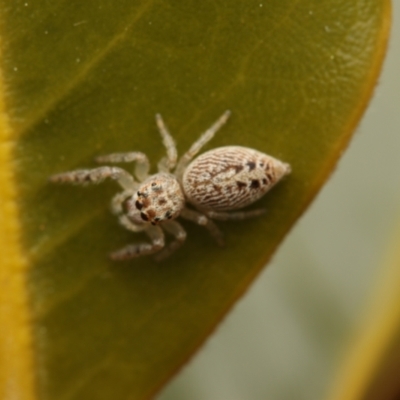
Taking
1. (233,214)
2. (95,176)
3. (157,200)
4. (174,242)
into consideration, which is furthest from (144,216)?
(233,214)

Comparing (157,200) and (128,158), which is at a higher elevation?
(128,158)

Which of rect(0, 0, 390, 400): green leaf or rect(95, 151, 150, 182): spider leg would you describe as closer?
rect(0, 0, 390, 400): green leaf

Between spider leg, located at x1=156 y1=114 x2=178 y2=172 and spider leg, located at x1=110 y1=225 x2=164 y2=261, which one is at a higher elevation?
spider leg, located at x1=156 y1=114 x2=178 y2=172

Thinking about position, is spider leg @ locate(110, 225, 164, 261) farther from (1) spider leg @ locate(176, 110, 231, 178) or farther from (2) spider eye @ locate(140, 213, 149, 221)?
(1) spider leg @ locate(176, 110, 231, 178)

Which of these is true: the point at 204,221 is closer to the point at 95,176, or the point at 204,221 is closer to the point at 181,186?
the point at 181,186

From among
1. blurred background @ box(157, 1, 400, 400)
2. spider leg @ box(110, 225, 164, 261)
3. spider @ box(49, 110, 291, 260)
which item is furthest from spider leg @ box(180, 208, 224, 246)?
blurred background @ box(157, 1, 400, 400)

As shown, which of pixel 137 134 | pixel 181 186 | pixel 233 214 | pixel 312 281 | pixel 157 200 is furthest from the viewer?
pixel 312 281
